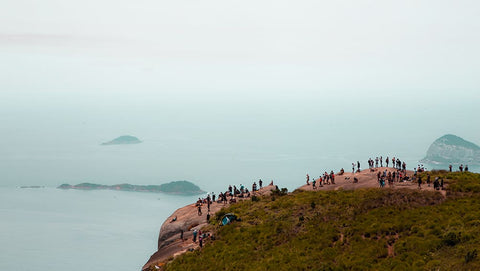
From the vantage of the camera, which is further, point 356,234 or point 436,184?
point 436,184

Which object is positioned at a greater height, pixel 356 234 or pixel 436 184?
A: pixel 436 184

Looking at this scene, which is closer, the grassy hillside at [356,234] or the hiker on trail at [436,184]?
→ the grassy hillside at [356,234]

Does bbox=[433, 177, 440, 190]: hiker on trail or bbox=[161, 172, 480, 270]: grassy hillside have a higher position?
bbox=[433, 177, 440, 190]: hiker on trail

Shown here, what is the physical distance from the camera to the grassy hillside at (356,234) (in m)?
30.8

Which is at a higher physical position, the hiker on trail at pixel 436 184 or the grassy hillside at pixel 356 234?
the hiker on trail at pixel 436 184

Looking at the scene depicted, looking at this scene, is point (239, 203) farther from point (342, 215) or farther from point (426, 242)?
point (426, 242)

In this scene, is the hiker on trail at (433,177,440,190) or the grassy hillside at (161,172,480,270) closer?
the grassy hillside at (161,172,480,270)

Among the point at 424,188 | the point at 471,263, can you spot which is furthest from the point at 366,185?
the point at 471,263

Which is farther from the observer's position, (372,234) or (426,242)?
(372,234)

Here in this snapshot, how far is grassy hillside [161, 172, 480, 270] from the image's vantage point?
3081 cm

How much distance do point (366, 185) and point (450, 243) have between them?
18795mm

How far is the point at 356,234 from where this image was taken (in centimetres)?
3553

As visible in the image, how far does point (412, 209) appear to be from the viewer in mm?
37750

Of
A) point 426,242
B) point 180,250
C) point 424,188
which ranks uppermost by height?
point 424,188
